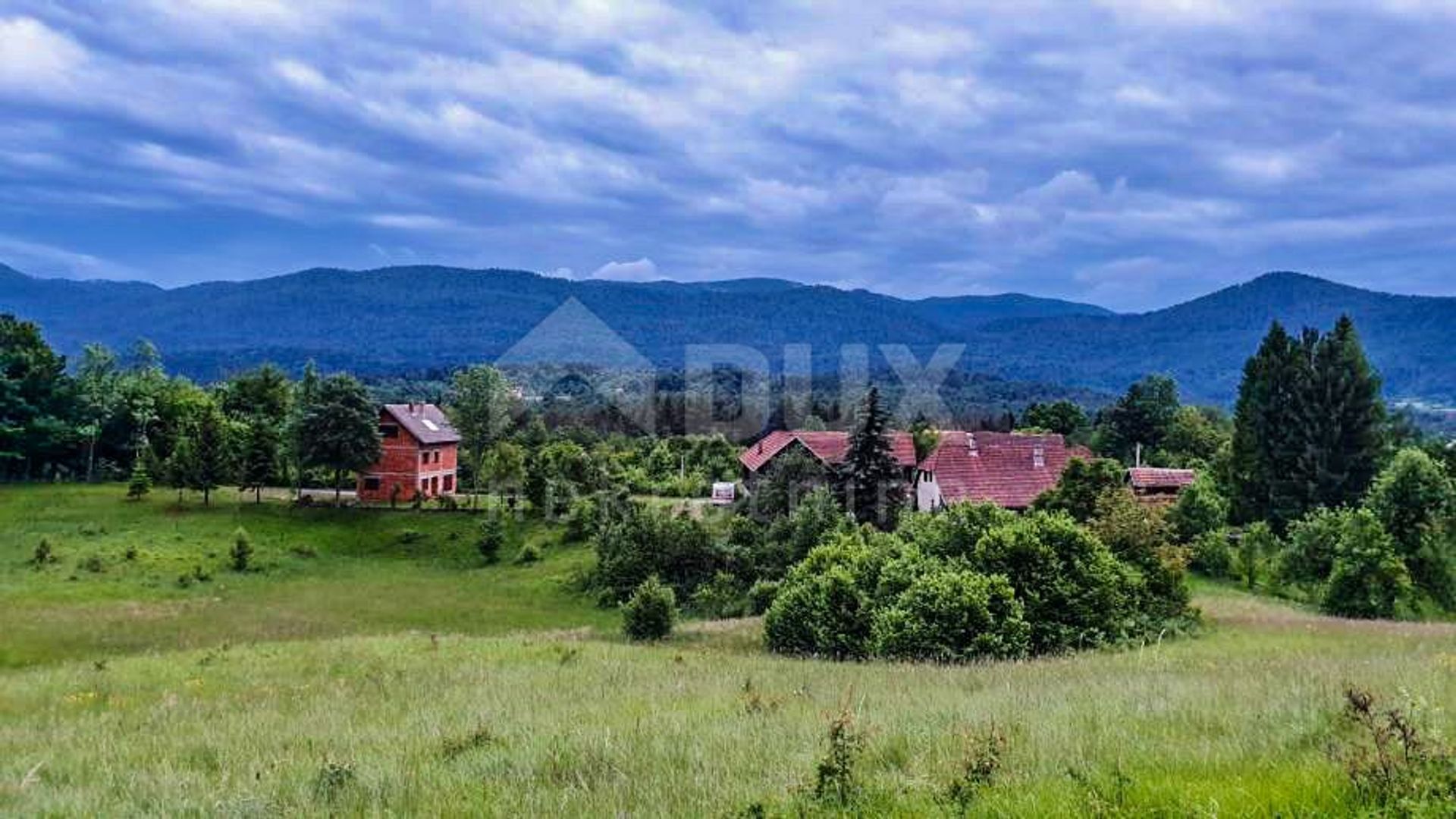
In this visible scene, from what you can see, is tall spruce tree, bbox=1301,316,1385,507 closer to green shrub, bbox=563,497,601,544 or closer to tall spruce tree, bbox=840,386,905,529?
tall spruce tree, bbox=840,386,905,529

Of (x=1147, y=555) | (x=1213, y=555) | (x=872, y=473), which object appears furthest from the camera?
(x=1213, y=555)

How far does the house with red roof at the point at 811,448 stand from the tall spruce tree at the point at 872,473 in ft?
36.2

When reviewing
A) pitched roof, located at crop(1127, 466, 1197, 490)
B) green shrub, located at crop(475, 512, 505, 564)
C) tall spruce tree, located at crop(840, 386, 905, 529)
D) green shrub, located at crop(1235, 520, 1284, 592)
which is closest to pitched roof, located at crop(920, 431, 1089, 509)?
pitched roof, located at crop(1127, 466, 1197, 490)

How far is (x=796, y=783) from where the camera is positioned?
→ 17.6 feet

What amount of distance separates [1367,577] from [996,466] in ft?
68.2

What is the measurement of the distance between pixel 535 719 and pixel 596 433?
76977 mm

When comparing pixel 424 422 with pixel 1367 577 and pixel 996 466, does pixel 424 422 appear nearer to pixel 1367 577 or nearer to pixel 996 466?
pixel 996 466

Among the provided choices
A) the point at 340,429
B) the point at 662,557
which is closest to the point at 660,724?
the point at 662,557

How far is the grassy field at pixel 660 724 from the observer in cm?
526

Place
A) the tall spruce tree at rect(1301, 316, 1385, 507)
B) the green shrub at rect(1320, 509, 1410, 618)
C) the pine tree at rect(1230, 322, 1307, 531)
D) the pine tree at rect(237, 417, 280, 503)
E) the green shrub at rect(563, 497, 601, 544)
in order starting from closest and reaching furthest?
the green shrub at rect(1320, 509, 1410, 618)
the green shrub at rect(563, 497, 601, 544)
the pine tree at rect(237, 417, 280, 503)
the tall spruce tree at rect(1301, 316, 1385, 507)
the pine tree at rect(1230, 322, 1307, 531)

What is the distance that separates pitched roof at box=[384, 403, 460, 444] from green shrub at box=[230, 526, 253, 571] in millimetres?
17504

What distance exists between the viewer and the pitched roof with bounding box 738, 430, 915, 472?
54844 millimetres

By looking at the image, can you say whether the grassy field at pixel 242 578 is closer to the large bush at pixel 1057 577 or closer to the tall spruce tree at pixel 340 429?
the tall spruce tree at pixel 340 429

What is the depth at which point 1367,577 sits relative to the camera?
3331 cm
